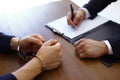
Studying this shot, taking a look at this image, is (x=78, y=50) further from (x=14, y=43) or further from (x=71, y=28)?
(x=14, y=43)

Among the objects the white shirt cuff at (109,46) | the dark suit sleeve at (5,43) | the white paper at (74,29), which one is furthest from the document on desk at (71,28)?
the dark suit sleeve at (5,43)

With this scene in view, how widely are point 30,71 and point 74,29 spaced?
0.44m

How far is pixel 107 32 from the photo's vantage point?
108 cm

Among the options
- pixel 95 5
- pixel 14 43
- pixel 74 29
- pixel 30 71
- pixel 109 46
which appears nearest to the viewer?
pixel 30 71

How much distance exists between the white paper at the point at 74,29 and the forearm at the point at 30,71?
1.00ft

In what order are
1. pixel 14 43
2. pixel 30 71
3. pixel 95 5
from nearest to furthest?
pixel 30 71, pixel 14 43, pixel 95 5

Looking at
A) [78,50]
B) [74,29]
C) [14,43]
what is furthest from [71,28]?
[14,43]

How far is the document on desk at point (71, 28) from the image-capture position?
1.09 m

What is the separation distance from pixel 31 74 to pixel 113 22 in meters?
0.64

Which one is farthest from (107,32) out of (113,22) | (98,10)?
(98,10)

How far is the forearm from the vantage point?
815 mm

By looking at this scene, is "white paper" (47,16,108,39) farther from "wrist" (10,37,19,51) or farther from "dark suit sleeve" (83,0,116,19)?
"wrist" (10,37,19,51)

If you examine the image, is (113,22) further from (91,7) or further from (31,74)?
(31,74)

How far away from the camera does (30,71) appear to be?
0.84 meters
